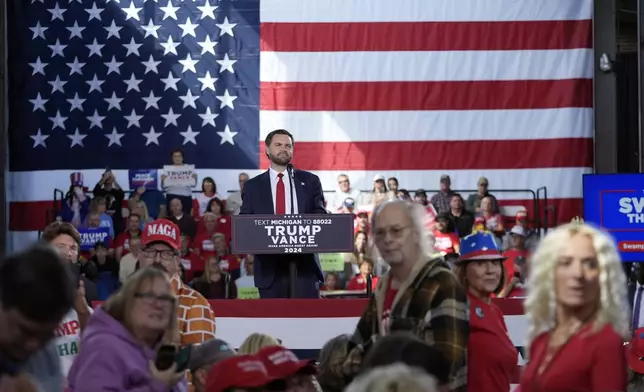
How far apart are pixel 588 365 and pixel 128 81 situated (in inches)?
602

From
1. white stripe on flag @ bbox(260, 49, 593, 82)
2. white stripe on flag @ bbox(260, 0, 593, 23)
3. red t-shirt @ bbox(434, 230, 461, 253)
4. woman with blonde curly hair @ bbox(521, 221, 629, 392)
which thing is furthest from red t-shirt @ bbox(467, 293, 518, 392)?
white stripe on flag @ bbox(260, 0, 593, 23)

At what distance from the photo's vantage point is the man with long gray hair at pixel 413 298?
429 centimetres

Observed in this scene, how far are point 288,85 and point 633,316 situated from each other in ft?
30.7

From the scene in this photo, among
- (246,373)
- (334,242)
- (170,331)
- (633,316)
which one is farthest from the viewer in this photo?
(633,316)

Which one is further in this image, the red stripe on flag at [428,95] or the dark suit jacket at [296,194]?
the red stripe on flag at [428,95]

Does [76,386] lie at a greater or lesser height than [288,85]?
lesser

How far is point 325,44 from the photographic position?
18266mm

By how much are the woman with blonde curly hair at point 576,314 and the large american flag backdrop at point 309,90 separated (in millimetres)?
14169

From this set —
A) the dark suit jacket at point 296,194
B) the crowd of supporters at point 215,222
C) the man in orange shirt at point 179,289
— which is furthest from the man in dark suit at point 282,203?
the crowd of supporters at point 215,222

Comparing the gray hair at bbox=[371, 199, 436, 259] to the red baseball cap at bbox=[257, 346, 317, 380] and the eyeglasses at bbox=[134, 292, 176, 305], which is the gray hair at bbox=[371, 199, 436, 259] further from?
the eyeglasses at bbox=[134, 292, 176, 305]

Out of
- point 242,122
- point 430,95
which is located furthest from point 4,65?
point 430,95

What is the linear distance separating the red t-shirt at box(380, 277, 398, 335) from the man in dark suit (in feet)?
14.3

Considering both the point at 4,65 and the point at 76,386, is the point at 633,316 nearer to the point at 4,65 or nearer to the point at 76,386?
the point at 76,386

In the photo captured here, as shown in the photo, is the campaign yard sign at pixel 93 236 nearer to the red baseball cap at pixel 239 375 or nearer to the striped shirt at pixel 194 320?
the striped shirt at pixel 194 320
